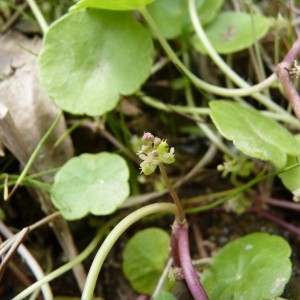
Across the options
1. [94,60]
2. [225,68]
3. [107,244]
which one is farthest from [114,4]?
[107,244]

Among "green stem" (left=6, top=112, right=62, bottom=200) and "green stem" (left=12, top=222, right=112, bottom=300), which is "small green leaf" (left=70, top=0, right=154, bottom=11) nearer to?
"green stem" (left=6, top=112, right=62, bottom=200)

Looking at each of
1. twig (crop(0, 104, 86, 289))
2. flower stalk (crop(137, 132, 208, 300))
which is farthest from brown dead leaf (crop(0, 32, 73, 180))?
flower stalk (crop(137, 132, 208, 300))

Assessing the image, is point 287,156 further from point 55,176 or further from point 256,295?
point 55,176

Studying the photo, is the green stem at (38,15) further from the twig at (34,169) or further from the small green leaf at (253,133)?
the small green leaf at (253,133)

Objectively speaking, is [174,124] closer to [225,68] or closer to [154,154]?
[225,68]

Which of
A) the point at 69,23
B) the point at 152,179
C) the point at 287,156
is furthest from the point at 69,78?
the point at 287,156
